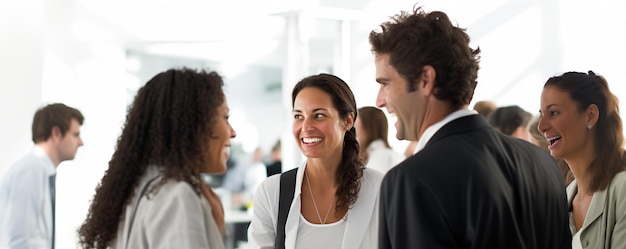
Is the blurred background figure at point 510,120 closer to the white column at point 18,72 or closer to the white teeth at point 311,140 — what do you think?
the white teeth at point 311,140

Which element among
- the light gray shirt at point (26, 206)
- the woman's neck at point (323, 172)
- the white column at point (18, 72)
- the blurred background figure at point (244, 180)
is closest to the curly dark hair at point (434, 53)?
the woman's neck at point (323, 172)

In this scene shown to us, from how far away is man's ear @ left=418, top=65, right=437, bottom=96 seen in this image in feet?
6.32

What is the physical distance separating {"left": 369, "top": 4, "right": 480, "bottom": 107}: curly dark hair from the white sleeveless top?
1.14 m

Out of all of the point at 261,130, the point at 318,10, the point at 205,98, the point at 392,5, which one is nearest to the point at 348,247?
the point at 205,98

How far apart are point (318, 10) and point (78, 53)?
2.20 metres

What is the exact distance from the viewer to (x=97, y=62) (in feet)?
22.4

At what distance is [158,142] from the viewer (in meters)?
2.20

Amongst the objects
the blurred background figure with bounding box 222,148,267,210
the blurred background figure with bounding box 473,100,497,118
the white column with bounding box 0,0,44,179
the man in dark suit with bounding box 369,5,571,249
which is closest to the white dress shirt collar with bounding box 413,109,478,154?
the man in dark suit with bounding box 369,5,571,249

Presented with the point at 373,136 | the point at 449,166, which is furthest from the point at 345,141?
the point at 373,136

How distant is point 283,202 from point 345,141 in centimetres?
44

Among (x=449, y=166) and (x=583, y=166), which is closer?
(x=449, y=166)

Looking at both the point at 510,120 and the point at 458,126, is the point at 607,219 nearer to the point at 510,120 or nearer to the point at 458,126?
the point at 458,126

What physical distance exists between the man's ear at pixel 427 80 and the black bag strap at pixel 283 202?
1212 mm

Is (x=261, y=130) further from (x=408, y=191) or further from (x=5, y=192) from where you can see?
(x=408, y=191)
